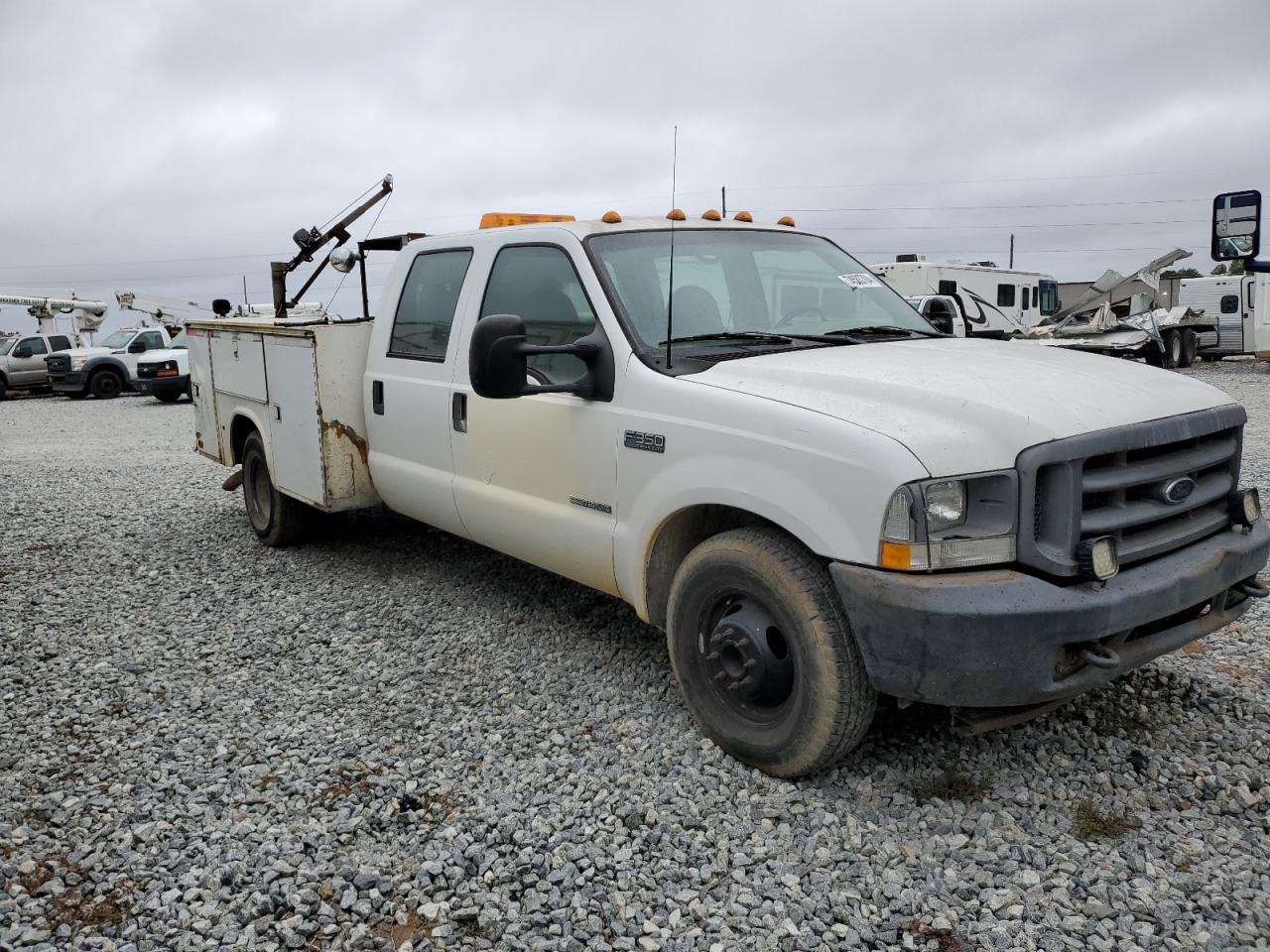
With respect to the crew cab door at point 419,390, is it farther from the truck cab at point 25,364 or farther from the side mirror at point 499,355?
the truck cab at point 25,364

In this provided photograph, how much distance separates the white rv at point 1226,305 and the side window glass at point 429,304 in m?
22.5

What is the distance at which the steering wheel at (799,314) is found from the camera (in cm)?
410

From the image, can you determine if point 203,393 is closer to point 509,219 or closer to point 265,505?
point 265,505

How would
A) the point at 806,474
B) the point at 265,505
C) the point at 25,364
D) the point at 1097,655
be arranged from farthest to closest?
1. the point at 25,364
2. the point at 265,505
3. the point at 806,474
4. the point at 1097,655

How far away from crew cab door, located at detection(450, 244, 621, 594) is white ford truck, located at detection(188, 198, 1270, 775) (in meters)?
0.01

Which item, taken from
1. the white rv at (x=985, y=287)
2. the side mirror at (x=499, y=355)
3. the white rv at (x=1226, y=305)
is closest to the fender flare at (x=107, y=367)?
the white rv at (x=985, y=287)

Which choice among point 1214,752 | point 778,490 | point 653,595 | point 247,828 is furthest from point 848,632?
point 247,828

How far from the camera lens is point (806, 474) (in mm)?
3066

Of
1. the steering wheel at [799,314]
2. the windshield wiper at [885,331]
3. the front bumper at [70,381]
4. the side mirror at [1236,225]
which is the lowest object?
the front bumper at [70,381]

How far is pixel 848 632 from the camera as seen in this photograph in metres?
3.07

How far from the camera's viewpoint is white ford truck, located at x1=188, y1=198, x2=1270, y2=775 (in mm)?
2859

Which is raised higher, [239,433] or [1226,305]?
[1226,305]

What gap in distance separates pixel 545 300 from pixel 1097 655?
2.54m

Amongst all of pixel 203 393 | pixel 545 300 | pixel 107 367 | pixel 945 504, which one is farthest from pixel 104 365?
pixel 945 504
